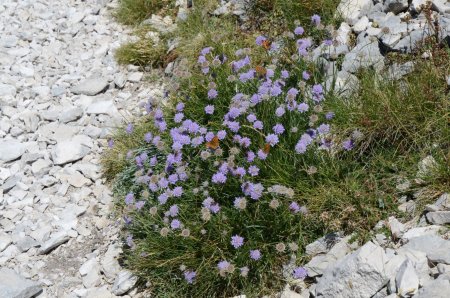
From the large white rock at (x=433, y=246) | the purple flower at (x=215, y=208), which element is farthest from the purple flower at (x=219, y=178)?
the large white rock at (x=433, y=246)

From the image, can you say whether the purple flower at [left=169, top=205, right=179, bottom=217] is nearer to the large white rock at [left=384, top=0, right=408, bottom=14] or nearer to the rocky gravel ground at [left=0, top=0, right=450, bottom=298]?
the rocky gravel ground at [left=0, top=0, right=450, bottom=298]

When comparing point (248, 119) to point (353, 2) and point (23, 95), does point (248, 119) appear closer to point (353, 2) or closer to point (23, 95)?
point (353, 2)

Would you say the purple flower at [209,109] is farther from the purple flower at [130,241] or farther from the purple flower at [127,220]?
the purple flower at [130,241]

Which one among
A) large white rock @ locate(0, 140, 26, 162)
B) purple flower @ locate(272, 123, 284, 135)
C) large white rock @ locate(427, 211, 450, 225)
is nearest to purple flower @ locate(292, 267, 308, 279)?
large white rock @ locate(427, 211, 450, 225)

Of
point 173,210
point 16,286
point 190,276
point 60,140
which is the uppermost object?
point 173,210

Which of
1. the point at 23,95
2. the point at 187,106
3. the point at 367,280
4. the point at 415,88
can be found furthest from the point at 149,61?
the point at 367,280

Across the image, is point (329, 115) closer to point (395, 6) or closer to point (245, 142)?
point (245, 142)

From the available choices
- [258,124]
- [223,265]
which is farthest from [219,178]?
[223,265]
